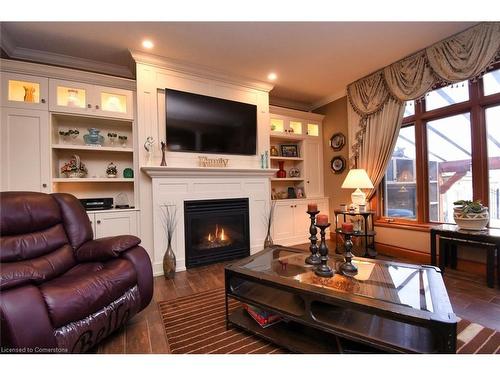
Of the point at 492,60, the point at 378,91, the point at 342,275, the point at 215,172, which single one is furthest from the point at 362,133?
the point at 342,275

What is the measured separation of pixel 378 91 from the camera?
3.49 meters

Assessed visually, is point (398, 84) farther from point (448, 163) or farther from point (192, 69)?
point (192, 69)

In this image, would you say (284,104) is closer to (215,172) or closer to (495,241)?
(215,172)

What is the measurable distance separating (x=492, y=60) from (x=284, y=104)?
2903 mm

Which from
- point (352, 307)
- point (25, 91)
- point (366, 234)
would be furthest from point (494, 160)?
point (25, 91)

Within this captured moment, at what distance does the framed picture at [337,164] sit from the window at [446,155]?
73 centimetres

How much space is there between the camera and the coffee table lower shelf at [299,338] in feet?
4.51

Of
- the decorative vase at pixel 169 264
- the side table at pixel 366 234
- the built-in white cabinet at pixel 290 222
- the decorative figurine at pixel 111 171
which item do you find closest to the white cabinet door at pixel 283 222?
the built-in white cabinet at pixel 290 222

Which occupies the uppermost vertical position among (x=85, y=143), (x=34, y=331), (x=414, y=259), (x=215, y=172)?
(x=85, y=143)

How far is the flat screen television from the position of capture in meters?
3.12

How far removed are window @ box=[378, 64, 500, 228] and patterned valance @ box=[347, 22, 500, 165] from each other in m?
0.25

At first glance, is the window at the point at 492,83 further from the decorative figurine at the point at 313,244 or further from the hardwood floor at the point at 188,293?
the decorative figurine at the point at 313,244

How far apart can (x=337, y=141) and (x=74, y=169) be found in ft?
13.3

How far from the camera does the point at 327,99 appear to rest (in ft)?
14.9
